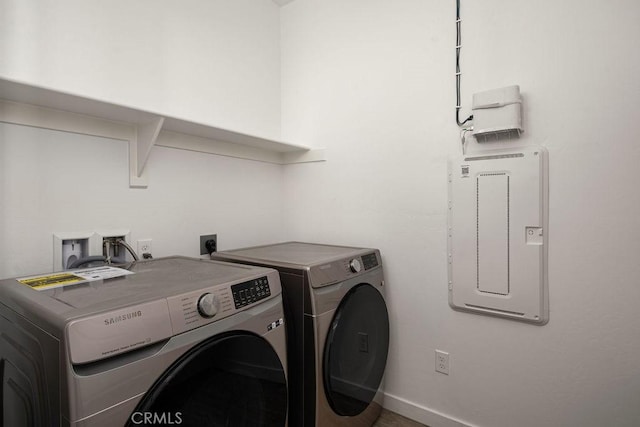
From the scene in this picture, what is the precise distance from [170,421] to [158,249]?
38.5 inches

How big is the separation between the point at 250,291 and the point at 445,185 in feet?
3.64

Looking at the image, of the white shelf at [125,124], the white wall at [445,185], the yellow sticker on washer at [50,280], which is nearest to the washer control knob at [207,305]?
the yellow sticker on washer at [50,280]

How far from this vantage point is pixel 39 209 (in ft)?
3.90

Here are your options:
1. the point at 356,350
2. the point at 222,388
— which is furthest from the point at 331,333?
the point at 222,388

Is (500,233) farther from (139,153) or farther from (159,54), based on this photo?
(159,54)

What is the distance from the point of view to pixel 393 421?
1673mm

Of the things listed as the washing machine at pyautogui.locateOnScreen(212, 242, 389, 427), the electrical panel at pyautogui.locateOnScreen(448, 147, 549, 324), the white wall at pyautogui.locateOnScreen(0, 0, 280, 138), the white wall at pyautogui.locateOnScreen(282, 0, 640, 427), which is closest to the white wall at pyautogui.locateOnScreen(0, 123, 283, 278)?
the white wall at pyautogui.locateOnScreen(0, 0, 280, 138)

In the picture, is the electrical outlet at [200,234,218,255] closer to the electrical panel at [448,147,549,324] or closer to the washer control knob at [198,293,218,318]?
the washer control knob at [198,293,218,318]

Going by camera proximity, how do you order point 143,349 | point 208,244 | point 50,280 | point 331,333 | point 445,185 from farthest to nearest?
point 208,244 < point 445,185 < point 331,333 < point 50,280 < point 143,349

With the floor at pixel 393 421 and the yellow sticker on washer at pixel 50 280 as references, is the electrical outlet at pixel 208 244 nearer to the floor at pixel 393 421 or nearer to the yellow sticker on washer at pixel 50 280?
the yellow sticker on washer at pixel 50 280

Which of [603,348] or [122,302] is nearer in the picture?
[122,302]

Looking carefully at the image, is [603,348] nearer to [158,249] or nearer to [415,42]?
[415,42]

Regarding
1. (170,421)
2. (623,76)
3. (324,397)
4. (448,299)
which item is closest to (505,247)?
(448,299)

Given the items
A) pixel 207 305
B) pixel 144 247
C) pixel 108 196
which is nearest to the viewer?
pixel 207 305
